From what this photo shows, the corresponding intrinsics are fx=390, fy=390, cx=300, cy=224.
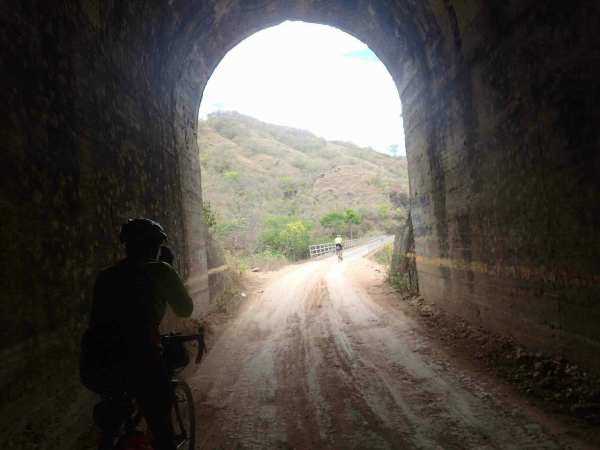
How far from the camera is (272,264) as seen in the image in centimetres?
2070

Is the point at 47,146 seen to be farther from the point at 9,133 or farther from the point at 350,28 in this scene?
the point at 350,28

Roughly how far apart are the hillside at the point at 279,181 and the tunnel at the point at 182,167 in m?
14.0

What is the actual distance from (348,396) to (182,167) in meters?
5.77

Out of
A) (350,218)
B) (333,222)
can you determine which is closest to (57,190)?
(333,222)

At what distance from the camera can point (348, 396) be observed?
403 cm

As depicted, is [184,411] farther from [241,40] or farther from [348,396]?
[241,40]

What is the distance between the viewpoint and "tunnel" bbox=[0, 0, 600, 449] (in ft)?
9.29

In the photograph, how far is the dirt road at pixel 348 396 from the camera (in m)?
3.17

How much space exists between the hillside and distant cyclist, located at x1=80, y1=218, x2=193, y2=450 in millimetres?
17580

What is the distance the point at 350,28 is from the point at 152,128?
19.2 feet

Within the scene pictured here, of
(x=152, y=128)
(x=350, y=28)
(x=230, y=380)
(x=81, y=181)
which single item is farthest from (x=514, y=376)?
(x=350, y=28)

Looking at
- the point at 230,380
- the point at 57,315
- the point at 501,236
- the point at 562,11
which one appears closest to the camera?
the point at 57,315

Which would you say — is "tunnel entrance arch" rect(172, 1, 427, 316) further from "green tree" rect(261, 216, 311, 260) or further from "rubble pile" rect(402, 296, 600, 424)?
"green tree" rect(261, 216, 311, 260)

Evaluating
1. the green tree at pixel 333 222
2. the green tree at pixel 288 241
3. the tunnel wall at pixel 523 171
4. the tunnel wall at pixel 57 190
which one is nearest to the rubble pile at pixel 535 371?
the tunnel wall at pixel 523 171
